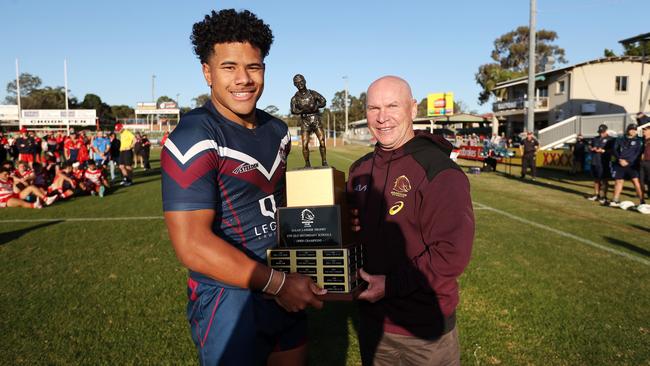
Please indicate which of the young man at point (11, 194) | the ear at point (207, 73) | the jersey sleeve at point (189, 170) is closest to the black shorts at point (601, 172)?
the ear at point (207, 73)

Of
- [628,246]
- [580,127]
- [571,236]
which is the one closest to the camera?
[628,246]

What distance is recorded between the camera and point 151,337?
14.7 feet

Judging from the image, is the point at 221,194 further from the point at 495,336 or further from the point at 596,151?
the point at 596,151

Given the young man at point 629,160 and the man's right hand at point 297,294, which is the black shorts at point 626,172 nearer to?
the young man at point 629,160

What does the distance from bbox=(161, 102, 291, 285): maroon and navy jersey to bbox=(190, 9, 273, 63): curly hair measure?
0.30 metres

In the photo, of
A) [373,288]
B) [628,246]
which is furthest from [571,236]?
[373,288]

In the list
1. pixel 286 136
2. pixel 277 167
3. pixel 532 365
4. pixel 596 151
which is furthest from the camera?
pixel 596 151

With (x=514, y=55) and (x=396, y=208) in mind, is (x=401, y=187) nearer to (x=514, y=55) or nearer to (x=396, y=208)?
(x=396, y=208)

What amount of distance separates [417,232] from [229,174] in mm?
1046

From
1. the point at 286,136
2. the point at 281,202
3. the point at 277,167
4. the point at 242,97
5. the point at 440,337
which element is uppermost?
the point at 242,97

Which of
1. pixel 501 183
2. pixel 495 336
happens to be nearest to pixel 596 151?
pixel 501 183

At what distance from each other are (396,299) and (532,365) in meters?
2.25

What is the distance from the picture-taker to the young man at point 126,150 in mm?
16453

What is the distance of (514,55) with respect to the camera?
207 ft
